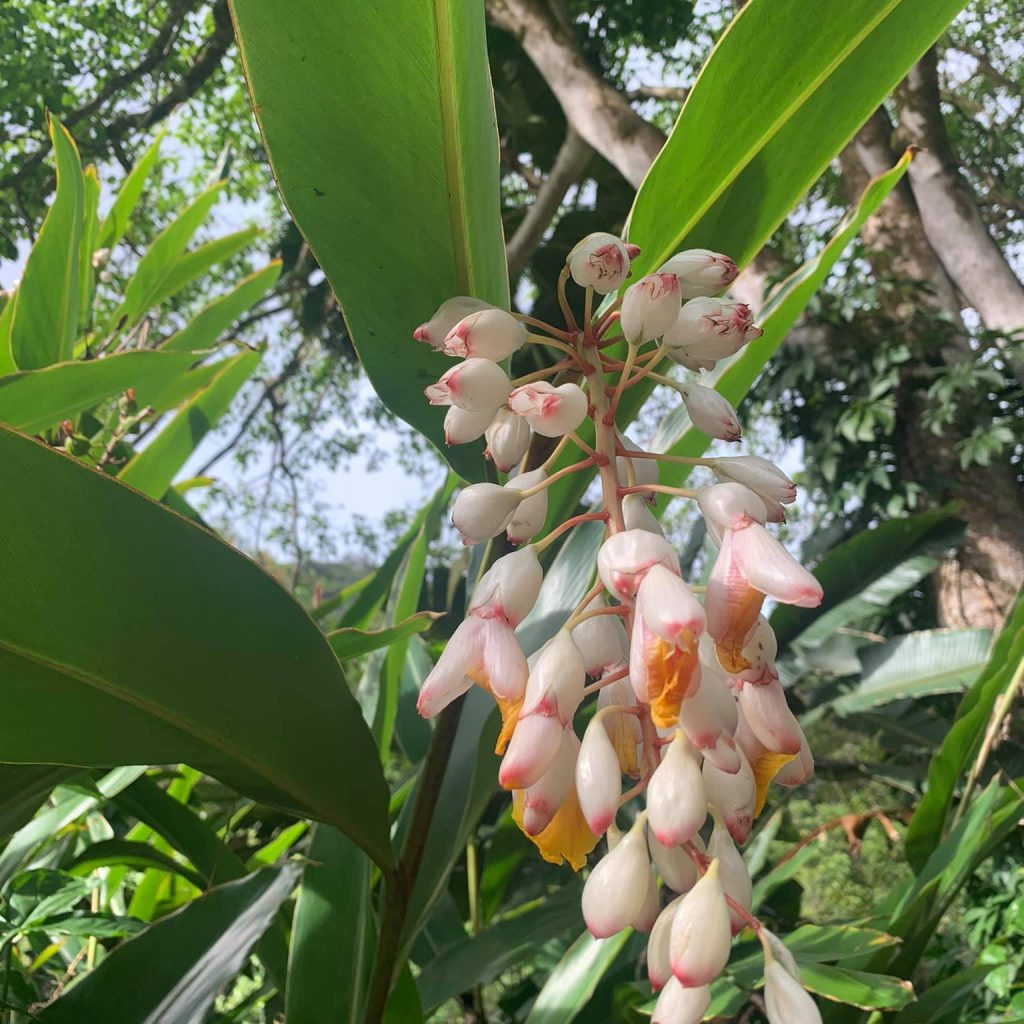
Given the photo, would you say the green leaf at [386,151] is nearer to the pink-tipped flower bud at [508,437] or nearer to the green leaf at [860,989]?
the pink-tipped flower bud at [508,437]

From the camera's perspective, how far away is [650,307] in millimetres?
318

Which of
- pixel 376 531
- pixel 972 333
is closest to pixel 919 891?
pixel 972 333

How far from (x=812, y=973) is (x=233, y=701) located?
1.42ft

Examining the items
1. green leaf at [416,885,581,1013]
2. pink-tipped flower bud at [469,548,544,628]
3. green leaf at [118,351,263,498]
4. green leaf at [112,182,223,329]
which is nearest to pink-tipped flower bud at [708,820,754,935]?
pink-tipped flower bud at [469,548,544,628]

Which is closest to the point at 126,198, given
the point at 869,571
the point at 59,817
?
the point at 59,817

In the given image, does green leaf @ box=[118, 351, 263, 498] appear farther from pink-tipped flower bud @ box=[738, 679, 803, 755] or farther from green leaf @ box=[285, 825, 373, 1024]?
pink-tipped flower bud @ box=[738, 679, 803, 755]

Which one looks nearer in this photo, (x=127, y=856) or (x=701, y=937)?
(x=701, y=937)

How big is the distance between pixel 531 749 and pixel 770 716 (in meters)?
0.08

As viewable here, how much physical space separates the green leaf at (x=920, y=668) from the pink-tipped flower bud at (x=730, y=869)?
1.39 meters

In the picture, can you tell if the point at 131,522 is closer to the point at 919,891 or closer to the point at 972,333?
the point at 919,891

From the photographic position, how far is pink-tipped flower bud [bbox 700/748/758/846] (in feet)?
0.95

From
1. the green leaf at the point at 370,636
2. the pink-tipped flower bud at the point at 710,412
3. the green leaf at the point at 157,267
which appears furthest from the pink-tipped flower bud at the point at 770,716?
the green leaf at the point at 157,267

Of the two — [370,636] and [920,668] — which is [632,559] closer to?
[370,636]

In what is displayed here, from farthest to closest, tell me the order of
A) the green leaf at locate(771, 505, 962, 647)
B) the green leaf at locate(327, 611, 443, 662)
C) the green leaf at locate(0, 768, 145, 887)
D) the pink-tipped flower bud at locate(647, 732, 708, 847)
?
the green leaf at locate(771, 505, 962, 647) → the green leaf at locate(0, 768, 145, 887) → the green leaf at locate(327, 611, 443, 662) → the pink-tipped flower bud at locate(647, 732, 708, 847)
